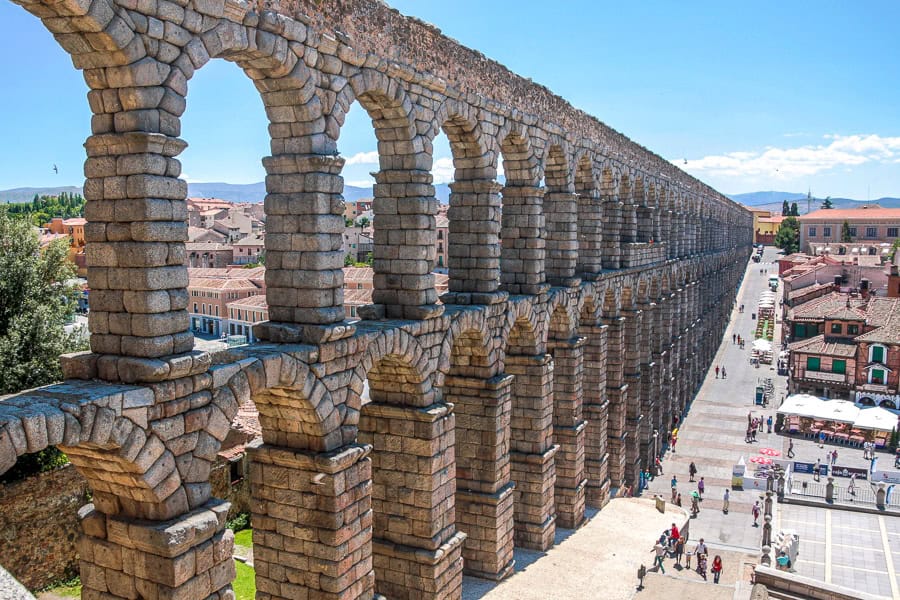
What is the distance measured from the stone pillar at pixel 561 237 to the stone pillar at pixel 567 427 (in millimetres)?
1956

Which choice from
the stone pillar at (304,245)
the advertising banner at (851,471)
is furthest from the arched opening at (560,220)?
the advertising banner at (851,471)

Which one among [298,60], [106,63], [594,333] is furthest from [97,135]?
[594,333]

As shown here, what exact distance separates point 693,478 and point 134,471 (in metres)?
31.8

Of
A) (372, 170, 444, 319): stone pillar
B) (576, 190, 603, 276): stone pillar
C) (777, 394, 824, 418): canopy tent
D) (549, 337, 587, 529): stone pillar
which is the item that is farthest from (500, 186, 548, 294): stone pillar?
(777, 394, 824, 418): canopy tent

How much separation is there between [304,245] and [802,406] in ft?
123

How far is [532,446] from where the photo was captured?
2066cm

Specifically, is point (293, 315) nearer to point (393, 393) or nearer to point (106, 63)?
point (393, 393)

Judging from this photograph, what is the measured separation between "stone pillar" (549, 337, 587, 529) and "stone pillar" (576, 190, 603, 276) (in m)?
3.29

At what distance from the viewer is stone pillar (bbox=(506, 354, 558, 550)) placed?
20.4 meters

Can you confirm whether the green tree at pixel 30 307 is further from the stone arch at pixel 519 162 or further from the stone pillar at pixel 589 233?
the stone pillar at pixel 589 233

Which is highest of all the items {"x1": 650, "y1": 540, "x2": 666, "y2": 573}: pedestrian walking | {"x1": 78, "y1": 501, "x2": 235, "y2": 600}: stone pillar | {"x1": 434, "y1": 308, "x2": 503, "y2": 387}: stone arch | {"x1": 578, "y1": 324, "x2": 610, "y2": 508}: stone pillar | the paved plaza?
{"x1": 434, "y1": 308, "x2": 503, "y2": 387}: stone arch

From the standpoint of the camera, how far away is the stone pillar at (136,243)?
899cm

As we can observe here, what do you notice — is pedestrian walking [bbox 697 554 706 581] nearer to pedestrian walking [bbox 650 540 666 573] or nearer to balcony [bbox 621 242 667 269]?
pedestrian walking [bbox 650 540 666 573]

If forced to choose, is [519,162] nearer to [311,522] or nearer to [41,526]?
[311,522]
